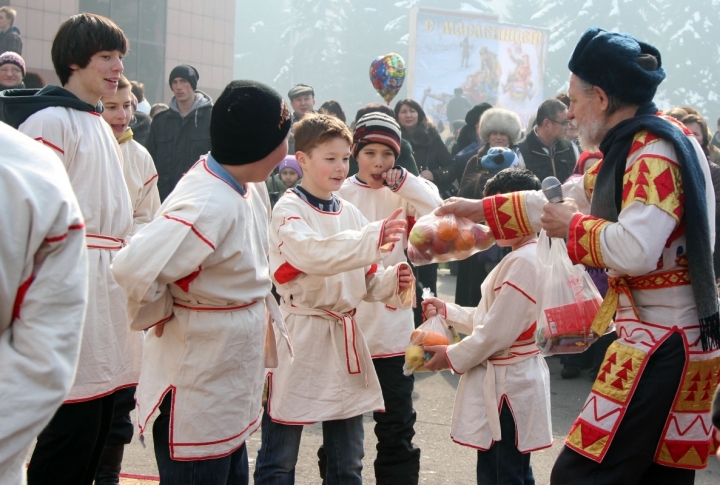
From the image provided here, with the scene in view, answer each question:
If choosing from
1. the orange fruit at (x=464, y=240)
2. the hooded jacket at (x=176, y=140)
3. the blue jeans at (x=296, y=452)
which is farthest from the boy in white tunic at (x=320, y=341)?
the hooded jacket at (x=176, y=140)

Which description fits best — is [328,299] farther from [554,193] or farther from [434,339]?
[554,193]

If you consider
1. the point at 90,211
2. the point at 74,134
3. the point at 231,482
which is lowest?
the point at 231,482

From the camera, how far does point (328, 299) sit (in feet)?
12.8

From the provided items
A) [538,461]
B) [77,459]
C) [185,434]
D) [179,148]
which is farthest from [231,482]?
[179,148]

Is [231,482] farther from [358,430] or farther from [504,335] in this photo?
[504,335]

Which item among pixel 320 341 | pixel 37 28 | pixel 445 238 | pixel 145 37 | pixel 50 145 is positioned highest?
pixel 145 37

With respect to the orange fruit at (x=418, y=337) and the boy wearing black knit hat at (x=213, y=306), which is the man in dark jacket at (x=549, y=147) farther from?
the boy wearing black knit hat at (x=213, y=306)

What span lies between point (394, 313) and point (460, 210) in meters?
1.18

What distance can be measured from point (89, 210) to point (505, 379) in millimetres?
2047

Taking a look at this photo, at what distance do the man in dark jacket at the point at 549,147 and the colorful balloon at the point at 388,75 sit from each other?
1.76m

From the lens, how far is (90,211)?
12.1ft

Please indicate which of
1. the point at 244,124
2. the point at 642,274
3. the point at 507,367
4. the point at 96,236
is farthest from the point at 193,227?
the point at 507,367

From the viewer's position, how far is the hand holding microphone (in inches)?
122

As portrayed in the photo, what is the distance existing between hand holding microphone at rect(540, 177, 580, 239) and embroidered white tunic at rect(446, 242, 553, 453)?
64 centimetres
